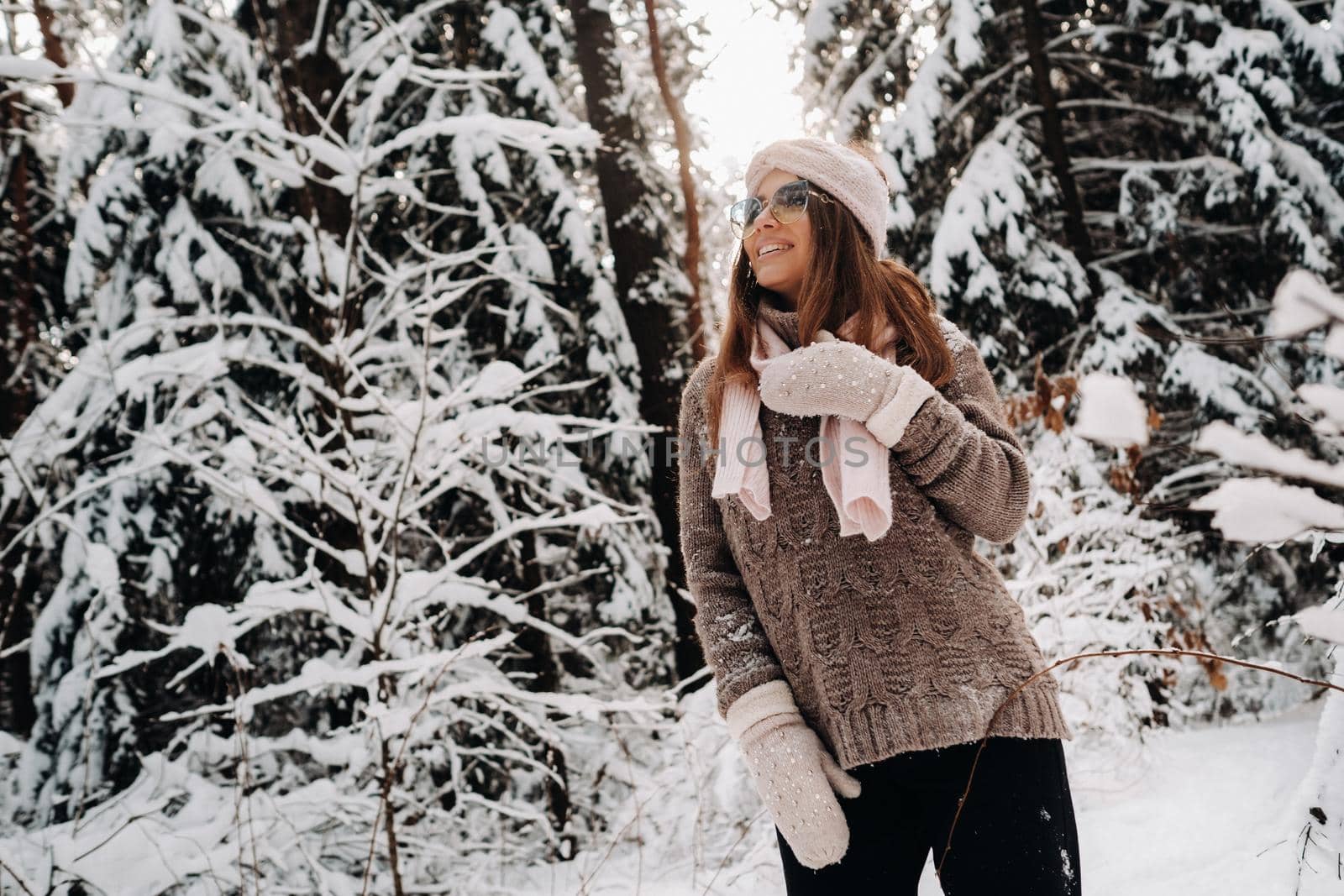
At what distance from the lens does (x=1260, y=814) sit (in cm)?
304

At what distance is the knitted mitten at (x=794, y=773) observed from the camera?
1.33 metres

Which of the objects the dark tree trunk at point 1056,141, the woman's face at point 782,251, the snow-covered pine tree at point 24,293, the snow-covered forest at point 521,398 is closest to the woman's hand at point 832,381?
the woman's face at point 782,251

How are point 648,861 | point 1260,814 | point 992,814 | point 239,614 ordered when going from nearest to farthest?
point 992,814, point 239,614, point 1260,814, point 648,861

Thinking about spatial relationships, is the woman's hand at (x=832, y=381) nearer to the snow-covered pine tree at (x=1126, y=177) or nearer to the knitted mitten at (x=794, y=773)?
the knitted mitten at (x=794, y=773)

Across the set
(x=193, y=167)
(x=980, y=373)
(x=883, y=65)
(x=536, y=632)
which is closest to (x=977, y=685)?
(x=980, y=373)

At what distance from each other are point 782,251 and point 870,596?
0.69m

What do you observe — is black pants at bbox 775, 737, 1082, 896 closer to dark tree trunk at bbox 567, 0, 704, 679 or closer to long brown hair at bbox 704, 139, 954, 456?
long brown hair at bbox 704, 139, 954, 456

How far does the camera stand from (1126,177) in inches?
283

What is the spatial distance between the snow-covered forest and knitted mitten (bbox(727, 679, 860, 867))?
4.21ft

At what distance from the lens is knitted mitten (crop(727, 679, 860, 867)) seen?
52.3 inches

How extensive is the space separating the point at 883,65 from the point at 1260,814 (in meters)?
6.90

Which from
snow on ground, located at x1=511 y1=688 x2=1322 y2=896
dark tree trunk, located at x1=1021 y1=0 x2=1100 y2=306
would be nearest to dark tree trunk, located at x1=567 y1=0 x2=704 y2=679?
snow on ground, located at x1=511 y1=688 x2=1322 y2=896

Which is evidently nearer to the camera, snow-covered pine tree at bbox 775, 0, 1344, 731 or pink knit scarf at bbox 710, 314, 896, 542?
pink knit scarf at bbox 710, 314, 896, 542

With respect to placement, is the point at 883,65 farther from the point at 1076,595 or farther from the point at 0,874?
the point at 0,874
